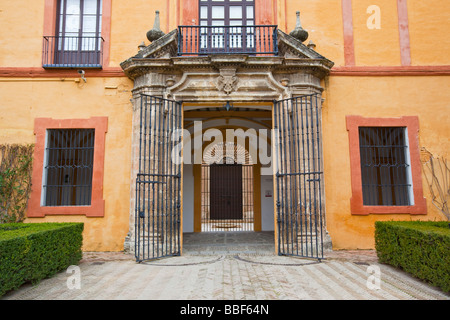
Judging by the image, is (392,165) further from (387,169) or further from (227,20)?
(227,20)

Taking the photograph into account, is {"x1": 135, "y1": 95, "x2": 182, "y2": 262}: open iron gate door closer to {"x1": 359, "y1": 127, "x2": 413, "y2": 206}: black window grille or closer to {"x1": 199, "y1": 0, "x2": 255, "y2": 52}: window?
{"x1": 199, "y1": 0, "x2": 255, "y2": 52}: window

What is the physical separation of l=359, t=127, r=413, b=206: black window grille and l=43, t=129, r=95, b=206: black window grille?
6.55 metres

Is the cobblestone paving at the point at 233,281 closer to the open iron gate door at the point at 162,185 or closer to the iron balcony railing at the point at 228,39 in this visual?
the open iron gate door at the point at 162,185

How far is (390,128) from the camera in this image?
7188 mm

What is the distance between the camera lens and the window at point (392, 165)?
6.76m

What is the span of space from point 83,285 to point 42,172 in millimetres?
3645

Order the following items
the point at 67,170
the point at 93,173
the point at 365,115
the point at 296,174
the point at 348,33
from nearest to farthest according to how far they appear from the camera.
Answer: the point at 296,174, the point at 93,173, the point at 365,115, the point at 348,33, the point at 67,170

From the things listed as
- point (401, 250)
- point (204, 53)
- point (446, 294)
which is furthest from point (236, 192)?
point (446, 294)

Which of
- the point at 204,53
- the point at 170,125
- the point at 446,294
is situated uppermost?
the point at 204,53

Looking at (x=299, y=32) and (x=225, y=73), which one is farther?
(x=299, y=32)

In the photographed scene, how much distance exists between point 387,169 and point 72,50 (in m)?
8.39

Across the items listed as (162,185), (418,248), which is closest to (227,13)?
(162,185)

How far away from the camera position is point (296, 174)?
20.0 ft
